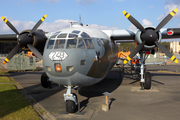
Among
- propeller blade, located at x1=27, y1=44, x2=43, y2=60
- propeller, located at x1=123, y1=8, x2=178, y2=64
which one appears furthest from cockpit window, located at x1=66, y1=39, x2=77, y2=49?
propeller blade, located at x1=27, y1=44, x2=43, y2=60

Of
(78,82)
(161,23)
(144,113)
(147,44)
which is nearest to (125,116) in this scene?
(144,113)

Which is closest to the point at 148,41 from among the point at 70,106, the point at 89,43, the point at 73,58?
the point at 89,43

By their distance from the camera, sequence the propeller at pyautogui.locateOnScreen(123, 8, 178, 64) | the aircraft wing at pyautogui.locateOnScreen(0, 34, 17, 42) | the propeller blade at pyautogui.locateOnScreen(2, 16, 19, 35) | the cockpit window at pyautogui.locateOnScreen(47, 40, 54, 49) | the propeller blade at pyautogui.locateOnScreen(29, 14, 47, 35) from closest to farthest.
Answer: the cockpit window at pyautogui.locateOnScreen(47, 40, 54, 49) < the propeller at pyautogui.locateOnScreen(123, 8, 178, 64) < the propeller blade at pyautogui.locateOnScreen(29, 14, 47, 35) < the propeller blade at pyautogui.locateOnScreen(2, 16, 19, 35) < the aircraft wing at pyautogui.locateOnScreen(0, 34, 17, 42)

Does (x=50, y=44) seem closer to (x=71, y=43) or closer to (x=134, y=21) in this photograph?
(x=71, y=43)

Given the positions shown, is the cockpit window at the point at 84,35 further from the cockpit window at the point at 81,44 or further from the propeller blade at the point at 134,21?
the propeller blade at the point at 134,21

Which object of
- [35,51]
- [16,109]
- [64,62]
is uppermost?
[35,51]

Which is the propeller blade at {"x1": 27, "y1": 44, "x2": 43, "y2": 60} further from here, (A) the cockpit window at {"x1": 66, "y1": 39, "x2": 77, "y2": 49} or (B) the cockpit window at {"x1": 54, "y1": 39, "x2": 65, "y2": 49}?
(A) the cockpit window at {"x1": 66, "y1": 39, "x2": 77, "y2": 49}

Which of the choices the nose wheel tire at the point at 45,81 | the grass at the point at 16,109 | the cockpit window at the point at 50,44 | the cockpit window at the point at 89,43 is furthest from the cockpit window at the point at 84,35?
the nose wheel tire at the point at 45,81

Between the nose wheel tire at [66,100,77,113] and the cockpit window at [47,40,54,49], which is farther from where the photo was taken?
the nose wheel tire at [66,100,77,113]

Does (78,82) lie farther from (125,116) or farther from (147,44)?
(147,44)

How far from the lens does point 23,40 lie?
39.4ft

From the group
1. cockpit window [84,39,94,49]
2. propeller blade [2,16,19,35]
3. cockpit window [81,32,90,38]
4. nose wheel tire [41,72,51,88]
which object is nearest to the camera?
cockpit window [84,39,94,49]

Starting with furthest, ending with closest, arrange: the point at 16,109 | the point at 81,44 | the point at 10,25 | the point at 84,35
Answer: the point at 10,25 < the point at 16,109 < the point at 84,35 < the point at 81,44

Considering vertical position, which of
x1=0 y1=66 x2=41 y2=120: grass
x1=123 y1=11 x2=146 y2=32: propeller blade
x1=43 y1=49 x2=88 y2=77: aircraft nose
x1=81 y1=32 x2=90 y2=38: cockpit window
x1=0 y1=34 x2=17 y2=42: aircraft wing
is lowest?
x1=0 y1=66 x2=41 y2=120: grass
